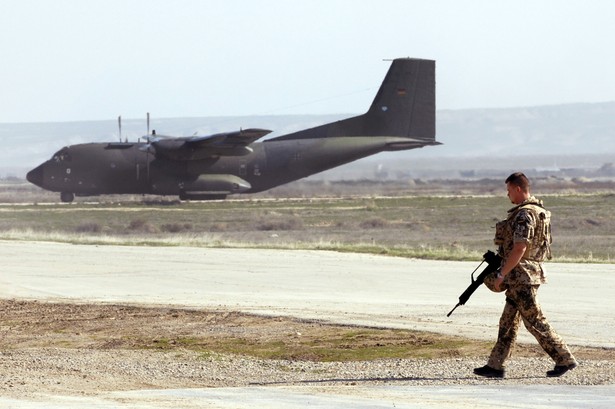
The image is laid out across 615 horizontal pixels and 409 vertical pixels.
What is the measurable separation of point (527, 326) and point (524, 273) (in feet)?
2.01

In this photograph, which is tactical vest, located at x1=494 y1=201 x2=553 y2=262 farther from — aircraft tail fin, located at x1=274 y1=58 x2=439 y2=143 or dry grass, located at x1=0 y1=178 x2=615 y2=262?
aircraft tail fin, located at x1=274 y1=58 x2=439 y2=143

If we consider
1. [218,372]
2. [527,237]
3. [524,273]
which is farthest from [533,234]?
[218,372]

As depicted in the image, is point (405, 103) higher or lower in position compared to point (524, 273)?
higher

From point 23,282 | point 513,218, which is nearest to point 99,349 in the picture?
point 513,218

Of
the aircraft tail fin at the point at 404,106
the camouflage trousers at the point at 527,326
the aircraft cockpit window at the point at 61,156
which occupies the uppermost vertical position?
the aircraft tail fin at the point at 404,106

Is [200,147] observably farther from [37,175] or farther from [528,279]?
[528,279]

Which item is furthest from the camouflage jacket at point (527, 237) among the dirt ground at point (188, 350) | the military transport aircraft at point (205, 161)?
the military transport aircraft at point (205, 161)

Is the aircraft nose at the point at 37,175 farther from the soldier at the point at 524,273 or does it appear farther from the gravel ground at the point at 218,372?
the soldier at the point at 524,273

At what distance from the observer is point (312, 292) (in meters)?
27.5

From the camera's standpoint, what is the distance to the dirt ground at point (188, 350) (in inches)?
591

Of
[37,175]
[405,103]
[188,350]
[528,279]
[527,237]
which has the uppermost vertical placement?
[405,103]

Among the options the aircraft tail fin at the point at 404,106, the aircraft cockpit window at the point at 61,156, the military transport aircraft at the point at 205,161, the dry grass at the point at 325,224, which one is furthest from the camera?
the aircraft tail fin at the point at 404,106

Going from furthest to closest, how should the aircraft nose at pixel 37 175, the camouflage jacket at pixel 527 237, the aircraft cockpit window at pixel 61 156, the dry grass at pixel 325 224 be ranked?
the aircraft nose at pixel 37 175
the aircraft cockpit window at pixel 61 156
the dry grass at pixel 325 224
the camouflage jacket at pixel 527 237

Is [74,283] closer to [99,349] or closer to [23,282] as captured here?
[23,282]
